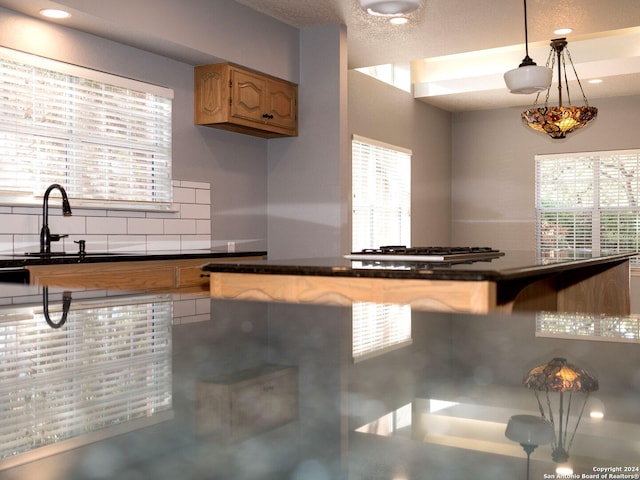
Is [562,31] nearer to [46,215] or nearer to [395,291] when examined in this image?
[395,291]

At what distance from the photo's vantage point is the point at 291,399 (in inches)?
14.2

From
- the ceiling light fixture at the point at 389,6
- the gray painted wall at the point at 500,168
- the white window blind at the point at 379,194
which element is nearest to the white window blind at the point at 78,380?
the ceiling light fixture at the point at 389,6

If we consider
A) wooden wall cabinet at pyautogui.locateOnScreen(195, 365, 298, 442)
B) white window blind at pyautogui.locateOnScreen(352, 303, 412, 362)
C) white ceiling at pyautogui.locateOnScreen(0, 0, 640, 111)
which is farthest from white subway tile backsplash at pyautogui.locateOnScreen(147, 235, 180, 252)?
wooden wall cabinet at pyautogui.locateOnScreen(195, 365, 298, 442)

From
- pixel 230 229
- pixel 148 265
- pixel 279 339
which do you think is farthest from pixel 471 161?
pixel 279 339

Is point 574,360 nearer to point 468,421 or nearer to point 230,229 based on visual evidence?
point 468,421

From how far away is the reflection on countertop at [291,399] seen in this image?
26cm

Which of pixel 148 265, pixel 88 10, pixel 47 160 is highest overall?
pixel 88 10

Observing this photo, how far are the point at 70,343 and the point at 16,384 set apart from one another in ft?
0.47

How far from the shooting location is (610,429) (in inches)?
11.9

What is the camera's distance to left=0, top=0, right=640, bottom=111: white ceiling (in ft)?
16.3

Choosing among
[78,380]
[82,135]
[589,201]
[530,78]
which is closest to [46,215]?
[82,135]

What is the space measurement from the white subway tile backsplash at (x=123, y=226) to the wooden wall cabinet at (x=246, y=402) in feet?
12.4

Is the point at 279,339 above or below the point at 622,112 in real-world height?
below

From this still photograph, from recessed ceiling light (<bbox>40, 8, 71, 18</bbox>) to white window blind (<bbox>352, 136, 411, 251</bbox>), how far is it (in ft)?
10.8
